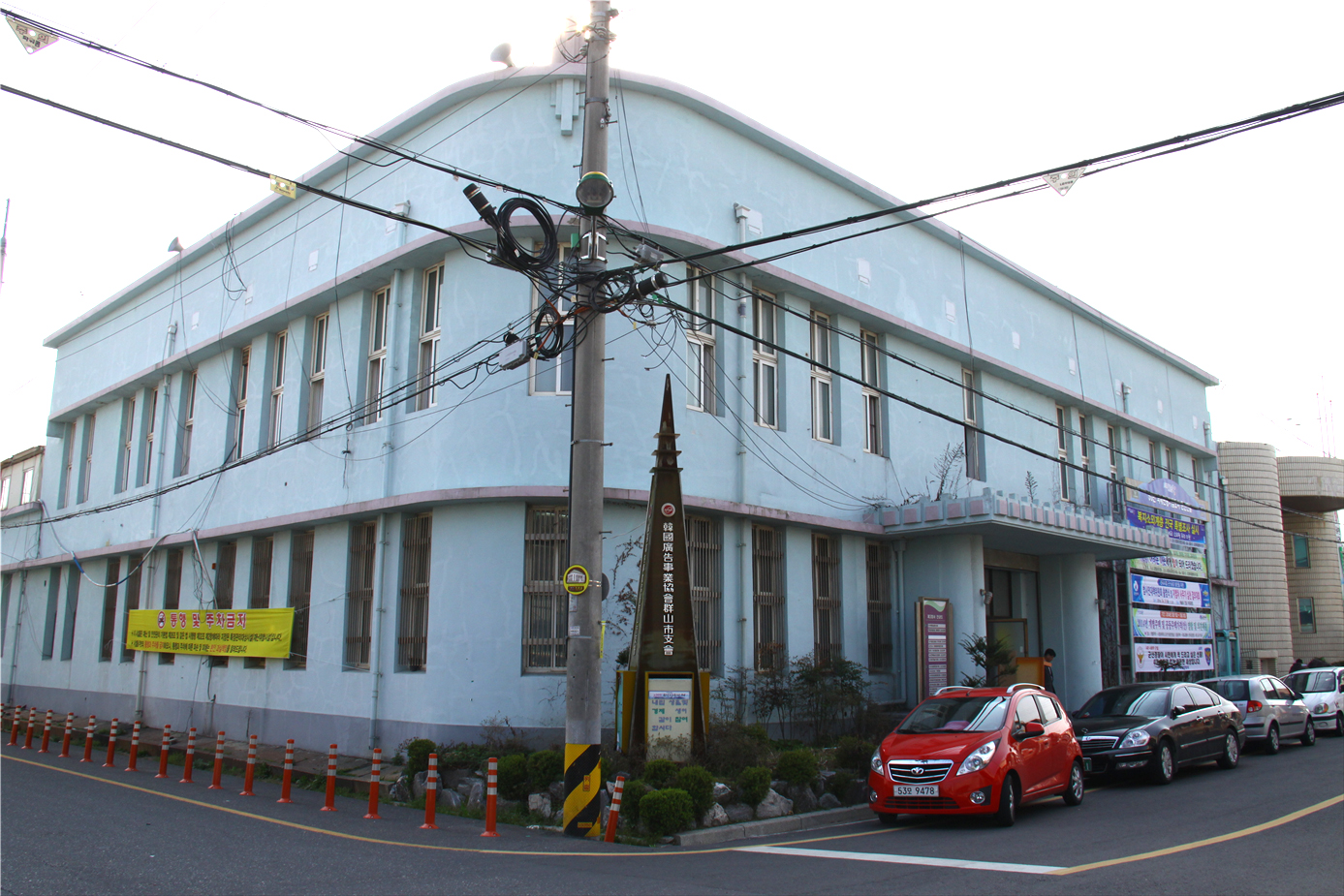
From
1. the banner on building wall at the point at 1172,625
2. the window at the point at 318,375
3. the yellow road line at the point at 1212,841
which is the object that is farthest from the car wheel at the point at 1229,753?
the window at the point at 318,375

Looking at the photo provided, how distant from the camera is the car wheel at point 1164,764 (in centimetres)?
1472

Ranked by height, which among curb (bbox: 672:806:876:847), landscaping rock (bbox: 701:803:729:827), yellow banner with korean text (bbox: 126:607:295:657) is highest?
yellow banner with korean text (bbox: 126:607:295:657)

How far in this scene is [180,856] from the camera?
9.41 m

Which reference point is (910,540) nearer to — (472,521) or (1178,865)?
(472,521)

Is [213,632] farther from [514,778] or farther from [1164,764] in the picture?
[1164,764]

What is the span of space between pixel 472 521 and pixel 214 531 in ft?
29.4

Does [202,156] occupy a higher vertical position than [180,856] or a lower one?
higher

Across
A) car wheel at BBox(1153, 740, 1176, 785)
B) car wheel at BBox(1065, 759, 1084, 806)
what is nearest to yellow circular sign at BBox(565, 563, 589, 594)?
car wheel at BBox(1065, 759, 1084, 806)

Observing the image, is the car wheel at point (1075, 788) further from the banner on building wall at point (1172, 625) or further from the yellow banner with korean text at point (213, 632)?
the banner on building wall at point (1172, 625)

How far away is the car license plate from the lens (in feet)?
36.9

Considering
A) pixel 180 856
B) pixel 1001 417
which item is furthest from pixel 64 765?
pixel 1001 417

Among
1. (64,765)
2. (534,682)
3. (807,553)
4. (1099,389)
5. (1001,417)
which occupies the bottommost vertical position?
(64,765)

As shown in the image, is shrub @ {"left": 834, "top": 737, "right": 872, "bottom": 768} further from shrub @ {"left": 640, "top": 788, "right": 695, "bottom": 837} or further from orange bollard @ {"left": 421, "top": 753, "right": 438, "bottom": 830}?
orange bollard @ {"left": 421, "top": 753, "right": 438, "bottom": 830}

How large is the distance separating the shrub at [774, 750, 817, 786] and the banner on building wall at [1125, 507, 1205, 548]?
19.0 m
